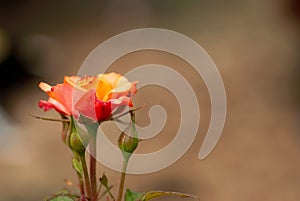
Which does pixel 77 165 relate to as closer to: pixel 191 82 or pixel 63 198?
pixel 63 198

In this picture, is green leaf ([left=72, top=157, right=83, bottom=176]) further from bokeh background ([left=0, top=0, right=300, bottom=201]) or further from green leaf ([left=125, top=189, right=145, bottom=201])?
bokeh background ([left=0, top=0, right=300, bottom=201])

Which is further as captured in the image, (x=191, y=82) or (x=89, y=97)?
(x=191, y=82)

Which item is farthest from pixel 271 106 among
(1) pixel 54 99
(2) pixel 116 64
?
(1) pixel 54 99

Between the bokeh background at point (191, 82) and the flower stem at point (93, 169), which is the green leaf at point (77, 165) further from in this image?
the bokeh background at point (191, 82)

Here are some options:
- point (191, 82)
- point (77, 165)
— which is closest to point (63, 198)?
point (77, 165)

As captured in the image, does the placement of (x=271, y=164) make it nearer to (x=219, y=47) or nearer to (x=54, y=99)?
(x=219, y=47)
